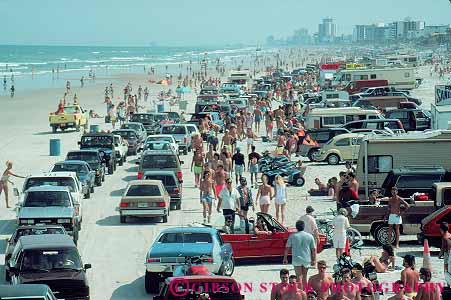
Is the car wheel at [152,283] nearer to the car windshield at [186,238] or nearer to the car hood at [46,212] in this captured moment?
the car windshield at [186,238]

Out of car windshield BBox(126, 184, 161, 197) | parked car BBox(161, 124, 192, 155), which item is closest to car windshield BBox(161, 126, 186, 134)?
parked car BBox(161, 124, 192, 155)

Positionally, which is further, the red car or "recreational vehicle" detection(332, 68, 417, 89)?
"recreational vehicle" detection(332, 68, 417, 89)

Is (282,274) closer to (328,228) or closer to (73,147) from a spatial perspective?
(328,228)

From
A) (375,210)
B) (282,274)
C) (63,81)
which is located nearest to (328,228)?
(375,210)

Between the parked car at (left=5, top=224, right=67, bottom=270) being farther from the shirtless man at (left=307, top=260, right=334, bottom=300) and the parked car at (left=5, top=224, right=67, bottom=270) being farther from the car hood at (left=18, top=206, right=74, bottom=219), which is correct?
the shirtless man at (left=307, top=260, right=334, bottom=300)

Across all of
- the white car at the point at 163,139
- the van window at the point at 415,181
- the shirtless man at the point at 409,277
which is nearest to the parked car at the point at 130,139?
the white car at the point at 163,139

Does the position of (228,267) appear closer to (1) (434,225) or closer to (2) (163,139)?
(1) (434,225)
